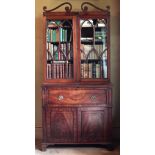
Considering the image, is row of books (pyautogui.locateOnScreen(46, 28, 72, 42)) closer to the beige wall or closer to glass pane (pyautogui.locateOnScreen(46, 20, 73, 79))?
glass pane (pyautogui.locateOnScreen(46, 20, 73, 79))

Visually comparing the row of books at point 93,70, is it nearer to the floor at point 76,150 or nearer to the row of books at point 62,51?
the row of books at point 62,51

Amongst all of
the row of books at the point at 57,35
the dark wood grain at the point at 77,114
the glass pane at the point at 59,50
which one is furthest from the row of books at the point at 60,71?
the row of books at the point at 57,35

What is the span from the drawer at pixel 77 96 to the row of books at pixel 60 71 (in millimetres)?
224

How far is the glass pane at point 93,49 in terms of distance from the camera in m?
3.37

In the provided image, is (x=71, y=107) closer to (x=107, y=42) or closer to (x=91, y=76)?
(x=91, y=76)

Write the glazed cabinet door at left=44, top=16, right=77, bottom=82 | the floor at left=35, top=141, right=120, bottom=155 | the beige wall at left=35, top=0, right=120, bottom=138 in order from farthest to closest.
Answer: the beige wall at left=35, top=0, right=120, bottom=138 < the glazed cabinet door at left=44, top=16, right=77, bottom=82 < the floor at left=35, top=141, right=120, bottom=155

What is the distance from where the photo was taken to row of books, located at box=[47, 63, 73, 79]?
337 centimetres

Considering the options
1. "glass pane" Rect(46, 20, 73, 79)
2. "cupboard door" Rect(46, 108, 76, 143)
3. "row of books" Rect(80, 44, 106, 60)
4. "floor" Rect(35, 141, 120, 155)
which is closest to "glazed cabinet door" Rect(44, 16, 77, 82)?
"glass pane" Rect(46, 20, 73, 79)

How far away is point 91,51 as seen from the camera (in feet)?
11.1

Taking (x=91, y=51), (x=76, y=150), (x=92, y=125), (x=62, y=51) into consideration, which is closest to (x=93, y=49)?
(x=91, y=51)

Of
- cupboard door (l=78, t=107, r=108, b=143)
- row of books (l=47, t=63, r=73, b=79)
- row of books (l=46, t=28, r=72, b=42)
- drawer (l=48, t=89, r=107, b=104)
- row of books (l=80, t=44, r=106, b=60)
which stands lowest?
cupboard door (l=78, t=107, r=108, b=143)

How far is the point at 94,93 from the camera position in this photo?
3.25 meters
